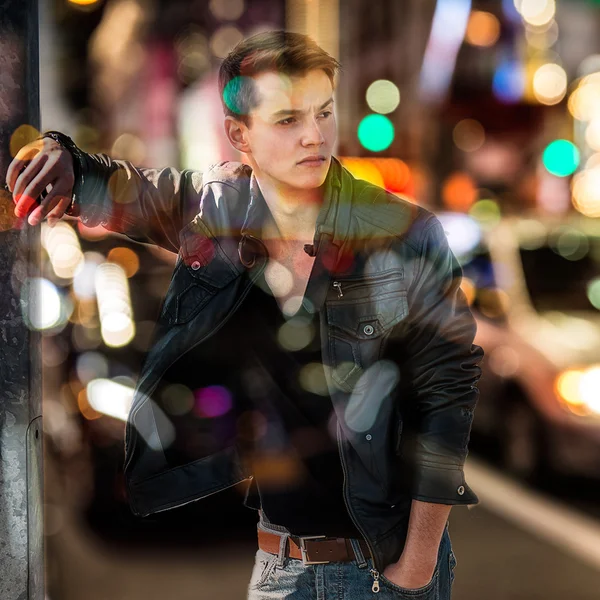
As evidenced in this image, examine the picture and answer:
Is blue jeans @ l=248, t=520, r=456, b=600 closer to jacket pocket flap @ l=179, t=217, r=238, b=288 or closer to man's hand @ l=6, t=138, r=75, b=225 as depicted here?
jacket pocket flap @ l=179, t=217, r=238, b=288

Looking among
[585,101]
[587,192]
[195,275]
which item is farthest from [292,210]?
[585,101]

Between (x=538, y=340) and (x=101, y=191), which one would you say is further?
(x=538, y=340)

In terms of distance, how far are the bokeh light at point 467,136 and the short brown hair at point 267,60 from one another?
2845cm

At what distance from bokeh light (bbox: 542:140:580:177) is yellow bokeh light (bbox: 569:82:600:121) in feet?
3.98

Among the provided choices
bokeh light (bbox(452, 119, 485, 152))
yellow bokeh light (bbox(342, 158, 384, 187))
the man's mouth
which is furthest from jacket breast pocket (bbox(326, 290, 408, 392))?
bokeh light (bbox(452, 119, 485, 152))

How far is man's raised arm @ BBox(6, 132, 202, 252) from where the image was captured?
6.60 feet

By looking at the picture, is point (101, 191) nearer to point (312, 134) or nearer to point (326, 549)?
point (312, 134)

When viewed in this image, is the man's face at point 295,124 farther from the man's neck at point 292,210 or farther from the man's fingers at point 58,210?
the man's fingers at point 58,210

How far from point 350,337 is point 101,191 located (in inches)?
27.8

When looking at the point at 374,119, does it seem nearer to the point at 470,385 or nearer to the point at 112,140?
the point at 112,140

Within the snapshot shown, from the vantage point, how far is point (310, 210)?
90.4 inches

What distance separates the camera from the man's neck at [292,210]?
7.47 feet

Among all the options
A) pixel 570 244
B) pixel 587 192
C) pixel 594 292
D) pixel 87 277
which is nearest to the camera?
pixel 87 277

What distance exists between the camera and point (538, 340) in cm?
710
